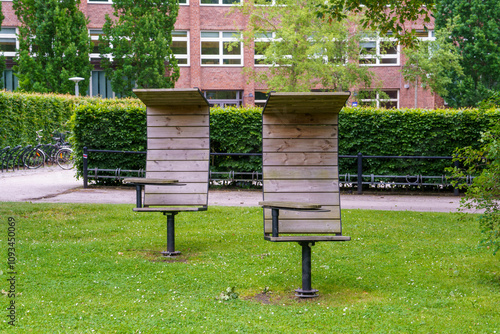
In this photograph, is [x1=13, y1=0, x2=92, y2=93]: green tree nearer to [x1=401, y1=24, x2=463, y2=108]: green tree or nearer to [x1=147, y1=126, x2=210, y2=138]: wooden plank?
[x1=401, y1=24, x2=463, y2=108]: green tree

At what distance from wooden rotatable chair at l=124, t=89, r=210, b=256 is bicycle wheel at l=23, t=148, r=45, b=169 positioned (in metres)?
15.4

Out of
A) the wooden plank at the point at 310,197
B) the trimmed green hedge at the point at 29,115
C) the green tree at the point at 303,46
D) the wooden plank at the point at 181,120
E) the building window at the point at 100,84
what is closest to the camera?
the wooden plank at the point at 310,197

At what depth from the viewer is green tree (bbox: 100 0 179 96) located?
3309 cm

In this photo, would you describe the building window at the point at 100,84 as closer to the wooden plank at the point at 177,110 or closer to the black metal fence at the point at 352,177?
the black metal fence at the point at 352,177

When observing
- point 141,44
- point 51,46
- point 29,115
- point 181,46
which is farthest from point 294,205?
point 181,46

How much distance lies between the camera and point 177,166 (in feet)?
26.2

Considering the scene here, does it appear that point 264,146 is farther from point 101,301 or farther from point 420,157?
point 420,157

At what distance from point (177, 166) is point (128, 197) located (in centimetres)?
576

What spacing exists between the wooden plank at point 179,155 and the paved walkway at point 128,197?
4617 millimetres

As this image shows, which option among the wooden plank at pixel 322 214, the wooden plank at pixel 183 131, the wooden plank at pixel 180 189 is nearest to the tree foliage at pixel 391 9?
the wooden plank at pixel 183 131

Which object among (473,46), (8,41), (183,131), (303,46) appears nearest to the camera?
(183,131)

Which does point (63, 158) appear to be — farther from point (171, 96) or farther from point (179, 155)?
point (171, 96)

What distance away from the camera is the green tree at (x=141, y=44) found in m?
33.1

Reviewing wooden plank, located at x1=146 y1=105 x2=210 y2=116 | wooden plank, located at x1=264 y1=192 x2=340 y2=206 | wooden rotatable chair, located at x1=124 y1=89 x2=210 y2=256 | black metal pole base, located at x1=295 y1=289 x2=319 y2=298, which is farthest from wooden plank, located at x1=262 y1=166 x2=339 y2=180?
wooden plank, located at x1=146 y1=105 x2=210 y2=116
